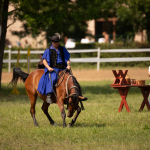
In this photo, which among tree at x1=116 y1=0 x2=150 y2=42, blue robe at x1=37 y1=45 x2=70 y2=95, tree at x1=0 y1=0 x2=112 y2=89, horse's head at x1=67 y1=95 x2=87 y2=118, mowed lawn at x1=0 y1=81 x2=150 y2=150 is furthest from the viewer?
tree at x1=116 y1=0 x2=150 y2=42

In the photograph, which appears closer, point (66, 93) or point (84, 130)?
point (84, 130)

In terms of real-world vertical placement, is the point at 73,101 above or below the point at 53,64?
below

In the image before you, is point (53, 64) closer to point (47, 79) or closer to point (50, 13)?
point (47, 79)

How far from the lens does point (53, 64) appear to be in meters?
7.65

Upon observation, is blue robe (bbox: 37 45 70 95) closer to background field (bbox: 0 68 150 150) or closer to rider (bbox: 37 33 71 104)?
rider (bbox: 37 33 71 104)

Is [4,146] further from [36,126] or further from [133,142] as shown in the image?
[133,142]

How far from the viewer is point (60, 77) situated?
744cm

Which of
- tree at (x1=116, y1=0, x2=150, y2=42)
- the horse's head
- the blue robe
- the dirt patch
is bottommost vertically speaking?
the dirt patch

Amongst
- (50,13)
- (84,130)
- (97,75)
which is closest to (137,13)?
(97,75)

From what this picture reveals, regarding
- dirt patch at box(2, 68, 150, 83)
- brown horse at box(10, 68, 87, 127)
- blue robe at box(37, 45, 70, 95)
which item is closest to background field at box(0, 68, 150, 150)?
brown horse at box(10, 68, 87, 127)

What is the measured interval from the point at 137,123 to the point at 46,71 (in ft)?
8.53

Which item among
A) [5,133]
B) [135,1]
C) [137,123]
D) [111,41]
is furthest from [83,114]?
[135,1]

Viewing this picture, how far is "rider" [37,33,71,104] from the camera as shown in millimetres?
7438

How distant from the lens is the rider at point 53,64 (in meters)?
7.44
